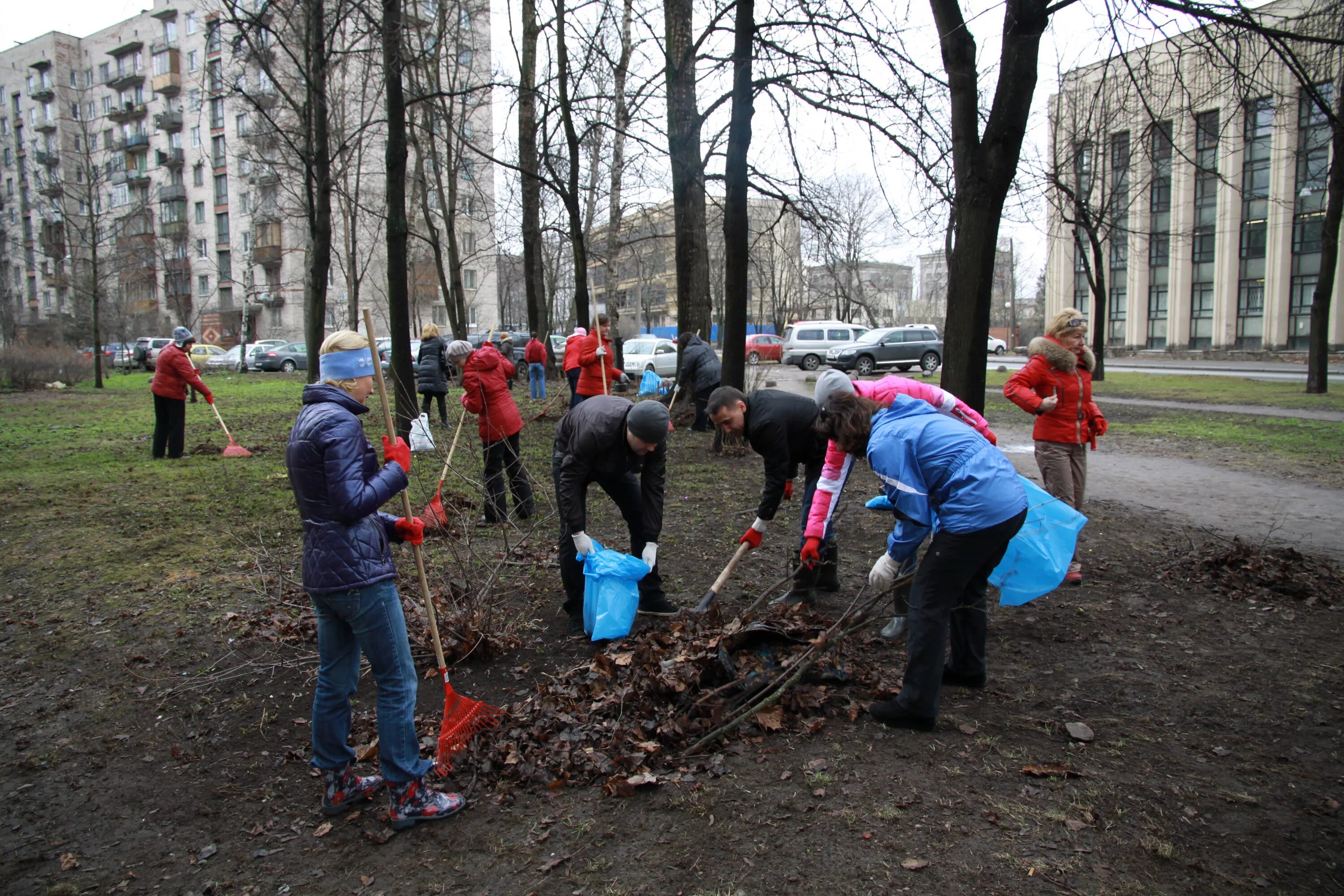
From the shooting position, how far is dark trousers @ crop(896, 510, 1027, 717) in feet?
10.3

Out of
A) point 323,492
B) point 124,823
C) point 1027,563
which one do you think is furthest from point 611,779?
point 1027,563

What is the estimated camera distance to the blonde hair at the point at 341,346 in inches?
109

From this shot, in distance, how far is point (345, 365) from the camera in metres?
2.77

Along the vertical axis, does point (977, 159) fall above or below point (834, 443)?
above

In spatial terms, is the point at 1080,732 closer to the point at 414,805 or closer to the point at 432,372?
the point at 414,805

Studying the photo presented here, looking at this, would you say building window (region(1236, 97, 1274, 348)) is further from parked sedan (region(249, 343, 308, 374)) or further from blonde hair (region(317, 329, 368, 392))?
blonde hair (region(317, 329, 368, 392))

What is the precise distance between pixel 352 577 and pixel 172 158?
193 feet

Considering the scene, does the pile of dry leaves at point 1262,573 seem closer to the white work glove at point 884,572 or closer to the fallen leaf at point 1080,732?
the fallen leaf at point 1080,732

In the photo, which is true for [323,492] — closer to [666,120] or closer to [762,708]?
[762,708]

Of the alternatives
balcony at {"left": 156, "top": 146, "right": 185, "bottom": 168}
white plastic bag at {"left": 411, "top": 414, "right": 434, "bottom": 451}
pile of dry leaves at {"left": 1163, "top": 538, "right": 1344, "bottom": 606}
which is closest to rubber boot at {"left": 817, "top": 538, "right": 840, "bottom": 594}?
pile of dry leaves at {"left": 1163, "top": 538, "right": 1344, "bottom": 606}

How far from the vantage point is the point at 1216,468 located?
363 inches

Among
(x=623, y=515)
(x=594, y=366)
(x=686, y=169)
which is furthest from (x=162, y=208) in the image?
(x=623, y=515)

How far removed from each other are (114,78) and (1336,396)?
65.2 meters

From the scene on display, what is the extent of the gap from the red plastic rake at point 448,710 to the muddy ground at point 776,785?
0.52 ft
